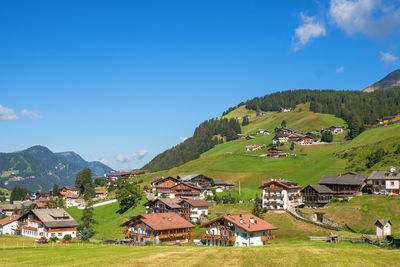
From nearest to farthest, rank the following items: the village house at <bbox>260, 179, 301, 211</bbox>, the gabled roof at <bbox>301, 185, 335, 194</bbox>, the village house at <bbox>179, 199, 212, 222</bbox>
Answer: the village house at <bbox>179, 199, 212, 222</bbox>, the village house at <bbox>260, 179, 301, 211</bbox>, the gabled roof at <bbox>301, 185, 335, 194</bbox>

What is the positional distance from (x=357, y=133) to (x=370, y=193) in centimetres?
8966

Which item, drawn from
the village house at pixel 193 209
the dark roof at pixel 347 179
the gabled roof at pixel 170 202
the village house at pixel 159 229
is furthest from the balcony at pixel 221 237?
the dark roof at pixel 347 179

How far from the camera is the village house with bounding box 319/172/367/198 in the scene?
107438 millimetres

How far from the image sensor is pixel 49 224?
94.2m

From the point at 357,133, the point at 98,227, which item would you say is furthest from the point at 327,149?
the point at 98,227

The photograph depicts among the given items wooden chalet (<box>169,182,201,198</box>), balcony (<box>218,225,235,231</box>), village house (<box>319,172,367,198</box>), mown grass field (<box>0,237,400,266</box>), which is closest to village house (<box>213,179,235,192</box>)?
wooden chalet (<box>169,182,201,198</box>)

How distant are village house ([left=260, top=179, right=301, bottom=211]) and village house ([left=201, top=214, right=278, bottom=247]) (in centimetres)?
3945

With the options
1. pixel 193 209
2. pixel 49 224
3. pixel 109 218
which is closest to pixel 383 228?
pixel 193 209

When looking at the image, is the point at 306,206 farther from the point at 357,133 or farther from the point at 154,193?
the point at 357,133

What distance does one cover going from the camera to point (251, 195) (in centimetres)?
12338

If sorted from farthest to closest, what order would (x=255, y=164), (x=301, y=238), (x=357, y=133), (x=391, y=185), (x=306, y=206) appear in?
1. (x=357, y=133)
2. (x=255, y=164)
3. (x=306, y=206)
4. (x=391, y=185)
5. (x=301, y=238)

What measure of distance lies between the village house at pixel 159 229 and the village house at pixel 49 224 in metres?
23.0

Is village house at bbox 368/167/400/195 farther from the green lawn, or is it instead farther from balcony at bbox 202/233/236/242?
the green lawn

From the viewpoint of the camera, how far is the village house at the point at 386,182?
10228cm
